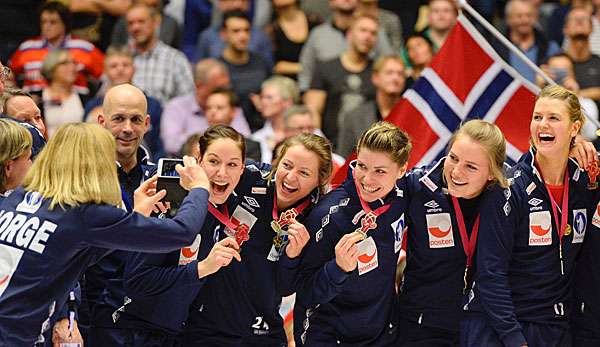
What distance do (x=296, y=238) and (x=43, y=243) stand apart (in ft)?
4.99

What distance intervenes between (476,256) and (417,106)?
6.54 feet

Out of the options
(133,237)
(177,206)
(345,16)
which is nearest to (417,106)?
(177,206)

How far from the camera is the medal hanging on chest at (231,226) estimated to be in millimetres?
6801

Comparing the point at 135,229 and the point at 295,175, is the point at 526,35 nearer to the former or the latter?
the point at 295,175

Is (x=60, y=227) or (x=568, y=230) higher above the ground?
(x=568, y=230)

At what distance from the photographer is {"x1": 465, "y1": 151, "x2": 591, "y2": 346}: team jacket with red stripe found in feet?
21.7

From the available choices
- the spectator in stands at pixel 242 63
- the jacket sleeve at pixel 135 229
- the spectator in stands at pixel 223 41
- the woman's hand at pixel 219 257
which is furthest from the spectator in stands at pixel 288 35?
the jacket sleeve at pixel 135 229

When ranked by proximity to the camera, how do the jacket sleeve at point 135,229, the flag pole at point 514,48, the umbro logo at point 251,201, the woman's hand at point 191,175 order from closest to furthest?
the jacket sleeve at point 135,229 < the woman's hand at point 191,175 < the umbro logo at point 251,201 < the flag pole at point 514,48

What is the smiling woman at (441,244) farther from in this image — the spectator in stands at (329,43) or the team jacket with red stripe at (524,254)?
the spectator in stands at (329,43)

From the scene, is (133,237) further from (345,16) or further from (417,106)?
(345,16)

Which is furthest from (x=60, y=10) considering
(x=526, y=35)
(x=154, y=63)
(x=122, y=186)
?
(x=122, y=186)

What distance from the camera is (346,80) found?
12781mm

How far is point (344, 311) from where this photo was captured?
6855 millimetres

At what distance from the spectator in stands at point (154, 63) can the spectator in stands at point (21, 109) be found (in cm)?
511
